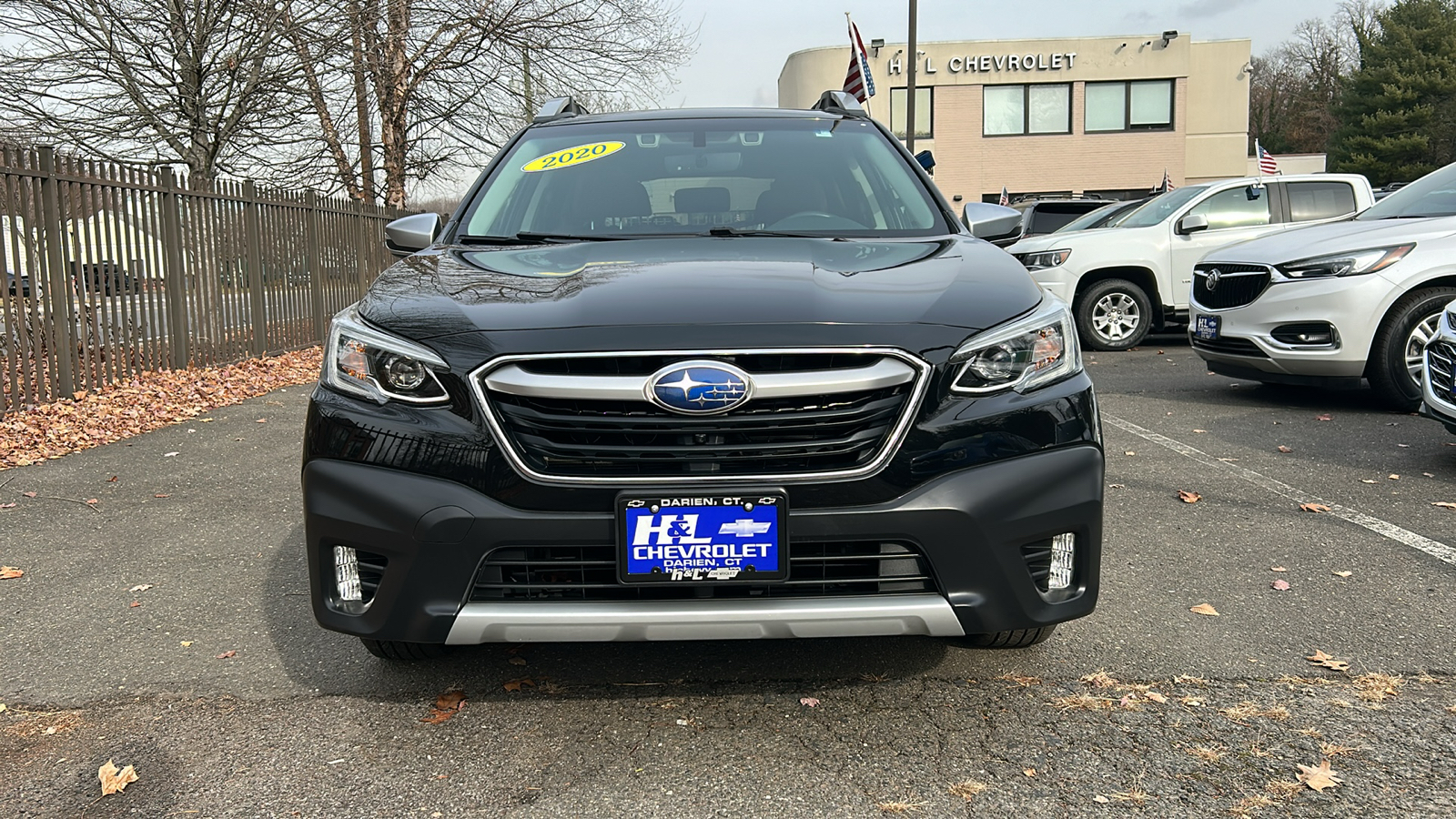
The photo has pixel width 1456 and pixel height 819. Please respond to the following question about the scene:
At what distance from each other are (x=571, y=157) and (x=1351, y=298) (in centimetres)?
516

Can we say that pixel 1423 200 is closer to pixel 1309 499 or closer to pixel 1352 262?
pixel 1352 262

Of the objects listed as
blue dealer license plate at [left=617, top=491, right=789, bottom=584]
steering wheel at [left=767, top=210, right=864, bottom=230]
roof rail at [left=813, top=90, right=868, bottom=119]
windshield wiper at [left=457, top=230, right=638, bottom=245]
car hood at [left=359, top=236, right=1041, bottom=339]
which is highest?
roof rail at [left=813, top=90, right=868, bottom=119]

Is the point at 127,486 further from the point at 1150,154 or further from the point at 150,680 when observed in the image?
the point at 1150,154

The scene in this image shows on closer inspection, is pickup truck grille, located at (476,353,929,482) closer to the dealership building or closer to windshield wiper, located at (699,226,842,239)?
windshield wiper, located at (699,226,842,239)

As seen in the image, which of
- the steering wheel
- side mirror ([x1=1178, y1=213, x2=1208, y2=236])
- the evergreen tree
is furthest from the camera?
the evergreen tree

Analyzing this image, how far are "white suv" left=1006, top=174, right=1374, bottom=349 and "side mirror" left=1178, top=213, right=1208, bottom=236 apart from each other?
0.01 metres

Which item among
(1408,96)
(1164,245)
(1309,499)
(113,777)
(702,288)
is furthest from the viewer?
(1408,96)

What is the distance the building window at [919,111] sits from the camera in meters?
34.1

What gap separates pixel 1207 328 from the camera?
7641 millimetres

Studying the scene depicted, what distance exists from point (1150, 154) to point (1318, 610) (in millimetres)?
34021

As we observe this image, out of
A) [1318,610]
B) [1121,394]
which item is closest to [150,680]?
[1318,610]

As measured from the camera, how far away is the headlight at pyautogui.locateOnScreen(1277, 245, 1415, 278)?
21.9ft

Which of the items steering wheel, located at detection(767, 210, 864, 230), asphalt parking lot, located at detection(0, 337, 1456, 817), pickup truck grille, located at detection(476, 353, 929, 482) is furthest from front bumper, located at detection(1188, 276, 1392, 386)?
pickup truck grille, located at detection(476, 353, 929, 482)

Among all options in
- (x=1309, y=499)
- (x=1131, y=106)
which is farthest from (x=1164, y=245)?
(x=1131, y=106)
